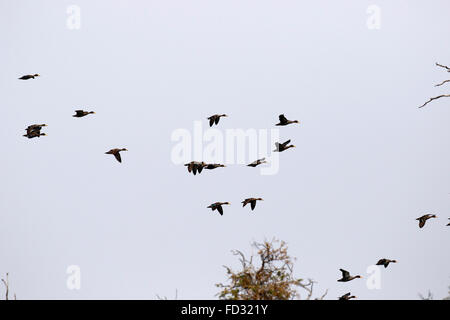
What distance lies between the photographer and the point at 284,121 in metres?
35.8
